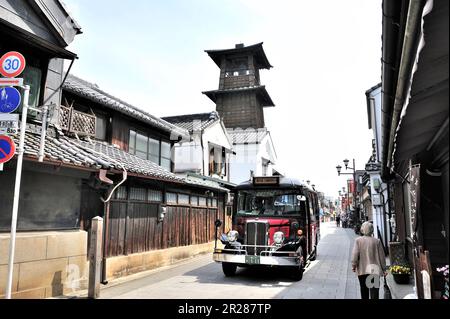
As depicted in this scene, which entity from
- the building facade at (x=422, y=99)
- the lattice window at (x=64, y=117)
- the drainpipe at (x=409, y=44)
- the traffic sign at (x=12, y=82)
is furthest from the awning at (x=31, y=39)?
the drainpipe at (x=409, y=44)

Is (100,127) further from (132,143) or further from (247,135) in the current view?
(247,135)

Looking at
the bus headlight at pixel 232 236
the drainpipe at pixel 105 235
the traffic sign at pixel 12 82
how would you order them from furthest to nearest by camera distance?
the bus headlight at pixel 232 236 < the drainpipe at pixel 105 235 < the traffic sign at pixel 12 82

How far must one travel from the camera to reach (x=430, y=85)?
11.3 ft

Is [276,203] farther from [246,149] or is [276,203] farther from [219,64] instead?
[219,64]

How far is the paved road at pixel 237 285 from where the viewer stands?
8812mm

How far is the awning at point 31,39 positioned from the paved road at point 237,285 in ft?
22.4

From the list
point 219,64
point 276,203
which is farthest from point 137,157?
point 219,64

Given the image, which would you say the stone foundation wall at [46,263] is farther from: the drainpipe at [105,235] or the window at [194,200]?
the window at [194,200]

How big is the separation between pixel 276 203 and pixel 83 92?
25.4 feet

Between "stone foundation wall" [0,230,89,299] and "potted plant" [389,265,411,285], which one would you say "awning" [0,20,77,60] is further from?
"potted plant" [389,265,411,285]

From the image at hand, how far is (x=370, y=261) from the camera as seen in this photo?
258 inches

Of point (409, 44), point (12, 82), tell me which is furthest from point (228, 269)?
point (409, 44)

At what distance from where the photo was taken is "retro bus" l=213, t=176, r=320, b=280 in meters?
10.4

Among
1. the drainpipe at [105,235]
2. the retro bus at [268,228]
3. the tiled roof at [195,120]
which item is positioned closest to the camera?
the drainpipe at [105,235]
